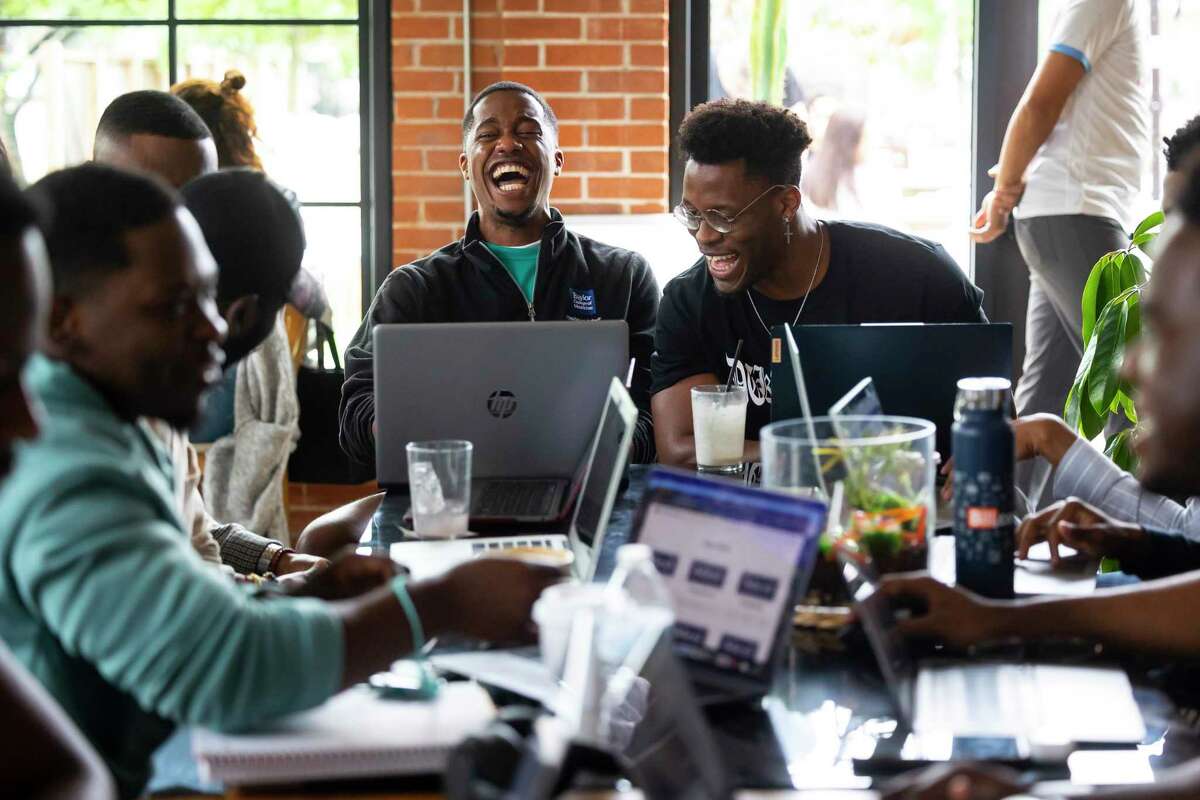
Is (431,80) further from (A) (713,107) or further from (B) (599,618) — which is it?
(B) (599,618)

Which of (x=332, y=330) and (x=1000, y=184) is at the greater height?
(x=1000, y=184)

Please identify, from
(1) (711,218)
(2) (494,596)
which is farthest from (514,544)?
(1) (711,218)

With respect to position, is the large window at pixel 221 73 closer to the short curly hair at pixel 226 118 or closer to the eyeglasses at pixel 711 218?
the short curly hair at pixel 226 118

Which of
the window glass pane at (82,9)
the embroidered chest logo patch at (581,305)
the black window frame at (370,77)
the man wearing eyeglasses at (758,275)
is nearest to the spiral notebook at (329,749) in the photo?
the man wearing eyeglasses at (758,275)

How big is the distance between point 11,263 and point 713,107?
202 cm

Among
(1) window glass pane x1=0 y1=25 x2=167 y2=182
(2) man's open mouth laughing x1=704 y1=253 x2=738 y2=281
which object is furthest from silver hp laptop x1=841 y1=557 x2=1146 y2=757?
(1) window glass pane x1=0 y1=25 x2=167 y2=182

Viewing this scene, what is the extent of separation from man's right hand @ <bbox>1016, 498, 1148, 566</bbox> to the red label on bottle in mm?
274

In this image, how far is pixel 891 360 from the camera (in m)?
1.95

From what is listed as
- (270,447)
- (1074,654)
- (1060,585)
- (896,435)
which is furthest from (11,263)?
(270,447)

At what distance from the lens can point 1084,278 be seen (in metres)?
3.67

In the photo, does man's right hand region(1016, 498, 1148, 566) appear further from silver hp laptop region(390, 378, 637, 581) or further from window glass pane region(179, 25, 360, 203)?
window glass pane region(179, 25, 360, 203)

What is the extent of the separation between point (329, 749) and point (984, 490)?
29.3 inches

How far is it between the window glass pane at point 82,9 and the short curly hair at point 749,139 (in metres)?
2.04

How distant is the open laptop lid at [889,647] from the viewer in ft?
4.21
